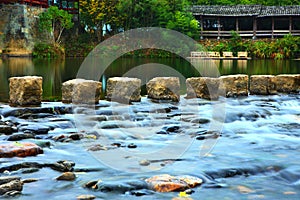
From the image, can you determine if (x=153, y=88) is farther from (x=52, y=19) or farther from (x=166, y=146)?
(x=52, y=19)

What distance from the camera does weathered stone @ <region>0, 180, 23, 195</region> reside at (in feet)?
14.7

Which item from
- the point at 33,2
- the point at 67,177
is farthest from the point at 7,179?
the point at 33,2

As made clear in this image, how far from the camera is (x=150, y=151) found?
6.23 m

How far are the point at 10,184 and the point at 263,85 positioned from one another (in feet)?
28.1

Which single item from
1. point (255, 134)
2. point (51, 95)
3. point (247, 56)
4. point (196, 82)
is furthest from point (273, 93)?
point (247, 56)

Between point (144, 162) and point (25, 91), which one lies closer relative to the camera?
point (144, 162)

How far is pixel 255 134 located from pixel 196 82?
389 cm

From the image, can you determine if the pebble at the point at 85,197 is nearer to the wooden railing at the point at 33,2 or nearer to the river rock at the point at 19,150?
the river rock at the point at 19,150

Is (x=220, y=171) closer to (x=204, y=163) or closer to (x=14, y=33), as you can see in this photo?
(x=204, y=163)

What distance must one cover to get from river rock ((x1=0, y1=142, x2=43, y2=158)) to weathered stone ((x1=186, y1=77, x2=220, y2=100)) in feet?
18.6

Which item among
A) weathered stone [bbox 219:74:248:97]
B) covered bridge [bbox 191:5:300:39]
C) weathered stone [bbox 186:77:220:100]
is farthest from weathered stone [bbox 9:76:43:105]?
covered bridge [bbox 191:5:300:39]

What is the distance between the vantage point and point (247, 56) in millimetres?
40406

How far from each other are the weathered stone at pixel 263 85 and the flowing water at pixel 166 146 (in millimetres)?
1398

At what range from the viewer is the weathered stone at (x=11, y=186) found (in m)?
4.48
